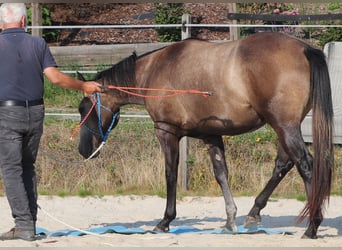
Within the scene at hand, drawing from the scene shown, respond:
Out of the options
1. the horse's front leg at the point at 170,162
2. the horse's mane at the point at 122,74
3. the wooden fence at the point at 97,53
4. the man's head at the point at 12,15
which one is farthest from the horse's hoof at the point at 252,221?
the wooden fence at the point at 97,53

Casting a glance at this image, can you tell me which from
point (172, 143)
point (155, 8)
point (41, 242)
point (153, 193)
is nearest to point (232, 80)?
point (172, 143)

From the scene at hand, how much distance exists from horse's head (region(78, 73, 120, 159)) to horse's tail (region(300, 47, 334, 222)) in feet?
8.12

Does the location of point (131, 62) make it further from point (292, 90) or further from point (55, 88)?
point (55, 88)

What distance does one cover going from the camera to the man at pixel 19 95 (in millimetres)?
7805

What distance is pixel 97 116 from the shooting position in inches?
384

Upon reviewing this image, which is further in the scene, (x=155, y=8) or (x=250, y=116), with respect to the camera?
(x=155, y=8)

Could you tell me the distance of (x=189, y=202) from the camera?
1137 cm

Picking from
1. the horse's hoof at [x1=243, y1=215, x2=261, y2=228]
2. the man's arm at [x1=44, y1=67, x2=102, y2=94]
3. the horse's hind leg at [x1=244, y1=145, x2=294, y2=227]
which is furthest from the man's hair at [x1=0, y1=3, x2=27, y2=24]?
the horse's hoof at [x1=243, y1=215, x2=261, y2=228]

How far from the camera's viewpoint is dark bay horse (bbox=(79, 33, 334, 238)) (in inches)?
328

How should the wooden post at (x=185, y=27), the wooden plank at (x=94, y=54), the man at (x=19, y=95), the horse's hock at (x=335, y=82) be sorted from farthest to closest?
the wooden plank at (x=94, y=54) → the horse's hock at (x=335, y=82) → the wooden post at (x=185, y=27) → the man at (x=19, y=95)

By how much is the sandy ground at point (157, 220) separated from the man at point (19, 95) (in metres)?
0.44

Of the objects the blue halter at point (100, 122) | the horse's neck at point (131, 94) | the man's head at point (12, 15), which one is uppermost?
the man's head at point (12, 15)

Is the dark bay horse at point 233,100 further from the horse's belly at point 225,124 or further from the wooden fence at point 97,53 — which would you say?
the wooden fence at point 97,53

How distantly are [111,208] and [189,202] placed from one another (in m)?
1.05
